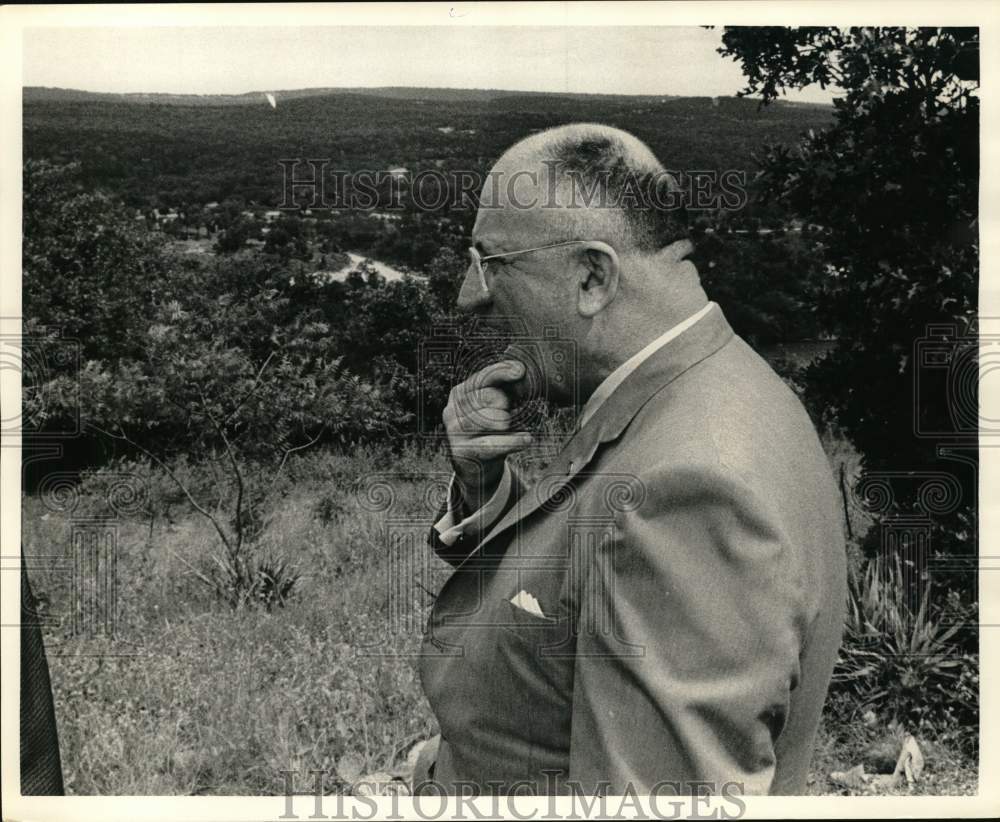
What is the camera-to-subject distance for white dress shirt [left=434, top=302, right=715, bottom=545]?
108 inches

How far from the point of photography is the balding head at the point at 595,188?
112 inches

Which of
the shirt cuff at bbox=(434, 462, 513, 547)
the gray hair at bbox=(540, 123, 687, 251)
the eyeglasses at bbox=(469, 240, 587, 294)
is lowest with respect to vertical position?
the shirt cuff at bbox=(434, 462, 513, 547)

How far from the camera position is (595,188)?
2.90 m

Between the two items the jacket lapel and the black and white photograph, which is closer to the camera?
the jacket lapel

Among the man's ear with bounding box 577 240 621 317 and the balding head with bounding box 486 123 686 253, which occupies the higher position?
the balding head with bounding box 486 123 686 253

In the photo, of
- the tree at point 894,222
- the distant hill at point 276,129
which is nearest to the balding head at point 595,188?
the distant hill at point 276,129

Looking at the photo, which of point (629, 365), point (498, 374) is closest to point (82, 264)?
point (498, 374)

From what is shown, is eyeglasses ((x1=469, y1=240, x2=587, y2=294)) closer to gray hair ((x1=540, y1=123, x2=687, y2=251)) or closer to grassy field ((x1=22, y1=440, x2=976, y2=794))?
gray hair ((x1=540, y1=123, x2=687, y2=251))

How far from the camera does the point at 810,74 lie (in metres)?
3.85

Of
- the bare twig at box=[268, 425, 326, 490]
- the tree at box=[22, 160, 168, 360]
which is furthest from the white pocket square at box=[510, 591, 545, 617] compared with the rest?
the tree at box=[22, 160, 168, 360]

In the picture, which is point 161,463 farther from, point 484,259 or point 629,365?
point 629,365

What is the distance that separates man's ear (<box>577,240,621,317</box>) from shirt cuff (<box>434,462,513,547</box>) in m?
0.58

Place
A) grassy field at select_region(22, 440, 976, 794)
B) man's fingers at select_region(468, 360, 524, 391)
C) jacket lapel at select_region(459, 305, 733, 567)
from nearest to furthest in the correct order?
jacket lapel at select_region(459, 305, 733, 567) < man's fingers at select_region(468, 360, 524, 391) < grassy field at select_region(22, 440, 976, 794)

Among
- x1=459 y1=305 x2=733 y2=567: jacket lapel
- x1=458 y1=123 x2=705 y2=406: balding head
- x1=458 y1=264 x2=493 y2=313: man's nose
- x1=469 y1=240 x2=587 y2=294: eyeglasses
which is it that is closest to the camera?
x1=459 y1=305 x2=733 y2=567: jacket lapel
